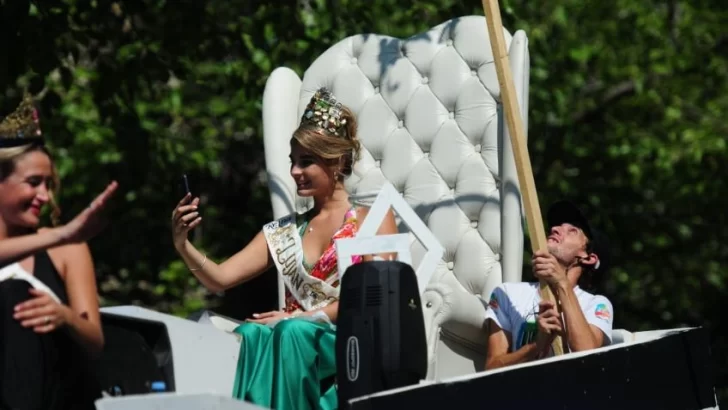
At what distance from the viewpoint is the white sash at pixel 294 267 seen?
4406mm

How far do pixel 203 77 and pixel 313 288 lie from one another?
3.93 metres

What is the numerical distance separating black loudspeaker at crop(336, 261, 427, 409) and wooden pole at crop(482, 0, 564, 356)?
2.34 ft

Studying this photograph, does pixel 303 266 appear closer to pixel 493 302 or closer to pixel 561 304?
pixel 493 302

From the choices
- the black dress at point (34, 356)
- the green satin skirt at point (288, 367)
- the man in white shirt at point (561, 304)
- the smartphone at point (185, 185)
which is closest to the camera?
the black dress at point (34, 356)

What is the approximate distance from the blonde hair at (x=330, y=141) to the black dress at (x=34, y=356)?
1249 mm

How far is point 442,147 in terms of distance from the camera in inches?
192

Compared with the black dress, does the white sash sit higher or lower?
higher

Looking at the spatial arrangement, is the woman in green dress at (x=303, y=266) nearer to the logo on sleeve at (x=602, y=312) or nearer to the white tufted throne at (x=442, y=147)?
the white tufted throne at (x=442, y=147)

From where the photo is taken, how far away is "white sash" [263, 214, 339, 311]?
4406mm

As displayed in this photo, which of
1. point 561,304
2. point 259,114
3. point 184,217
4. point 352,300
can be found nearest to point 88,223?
point 352,300

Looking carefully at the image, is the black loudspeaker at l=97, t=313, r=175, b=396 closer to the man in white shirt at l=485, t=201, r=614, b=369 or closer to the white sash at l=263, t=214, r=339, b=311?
the white sash at l=263, t=214, r=339, b=311

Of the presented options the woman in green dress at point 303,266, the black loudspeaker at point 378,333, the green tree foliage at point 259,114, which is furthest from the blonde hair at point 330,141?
the green tree foliage at point 259,114

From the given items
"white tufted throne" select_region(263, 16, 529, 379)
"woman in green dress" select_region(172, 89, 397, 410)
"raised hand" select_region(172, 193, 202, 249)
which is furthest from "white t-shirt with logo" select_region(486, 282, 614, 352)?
"raised hand" select_region(172, 193, 202, 249)

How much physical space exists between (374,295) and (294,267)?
93 centimetres
